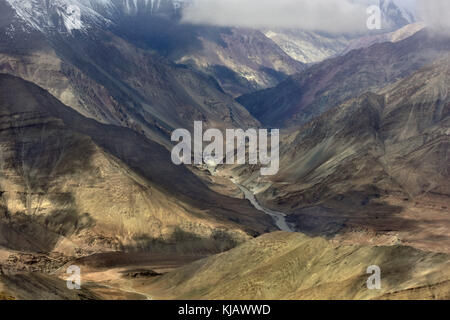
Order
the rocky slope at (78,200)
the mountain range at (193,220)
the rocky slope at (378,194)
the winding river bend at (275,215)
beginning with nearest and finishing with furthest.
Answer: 1. the mountain range at (193,220)
2. the rocky slope at (78,200)
3. the rocky slope at (378,194)
4. the winding river bend at (275,215)

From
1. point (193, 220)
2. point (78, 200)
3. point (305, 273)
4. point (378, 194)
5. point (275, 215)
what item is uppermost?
point (378, 194)

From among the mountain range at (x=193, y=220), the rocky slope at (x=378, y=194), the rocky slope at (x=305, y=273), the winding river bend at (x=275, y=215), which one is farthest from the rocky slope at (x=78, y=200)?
the rocky slope at (x=305, y=273)

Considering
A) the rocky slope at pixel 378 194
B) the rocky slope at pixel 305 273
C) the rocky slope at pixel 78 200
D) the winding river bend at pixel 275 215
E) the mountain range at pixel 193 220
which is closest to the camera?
the rocky slope at pixel 305 273

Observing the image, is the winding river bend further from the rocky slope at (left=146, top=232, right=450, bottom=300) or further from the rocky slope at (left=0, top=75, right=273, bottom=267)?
Result: the rocky slope at (left=146, top=232, right=450, bottom=300)

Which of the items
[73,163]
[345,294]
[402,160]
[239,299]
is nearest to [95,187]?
[73,163]

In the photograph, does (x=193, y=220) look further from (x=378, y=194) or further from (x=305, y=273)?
(x=305, y=273)

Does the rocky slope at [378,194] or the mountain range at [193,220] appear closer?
the mountain range at [193,220]

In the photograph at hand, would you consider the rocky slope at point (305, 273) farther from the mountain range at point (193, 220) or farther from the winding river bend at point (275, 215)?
the winding river bend at point (275, 215)

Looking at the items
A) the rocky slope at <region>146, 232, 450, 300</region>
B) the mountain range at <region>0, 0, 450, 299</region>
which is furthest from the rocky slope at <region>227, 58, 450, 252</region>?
the rocky slope at <region>146, 232, 450, 300</region>

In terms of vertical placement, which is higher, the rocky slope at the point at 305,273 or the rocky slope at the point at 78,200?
the rocky slope at the point at 78,200

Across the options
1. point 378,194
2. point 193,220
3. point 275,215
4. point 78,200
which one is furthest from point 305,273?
point 378,194

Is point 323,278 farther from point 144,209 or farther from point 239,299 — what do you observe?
point 144,209
